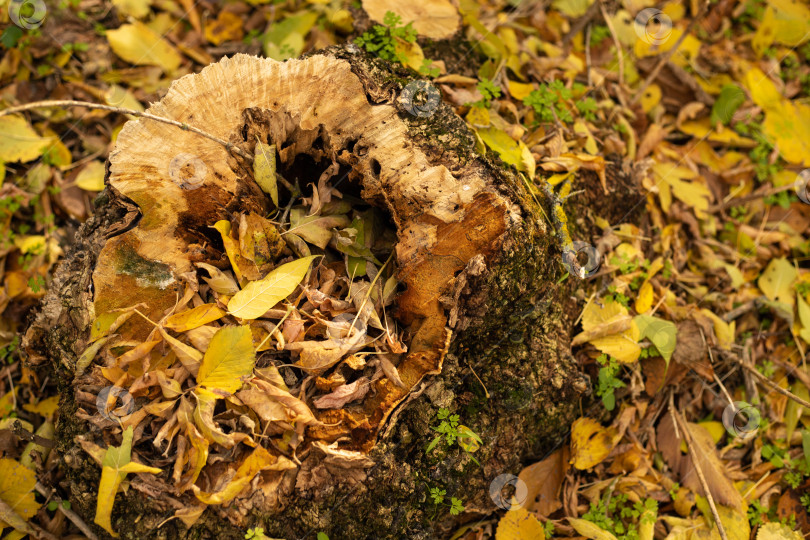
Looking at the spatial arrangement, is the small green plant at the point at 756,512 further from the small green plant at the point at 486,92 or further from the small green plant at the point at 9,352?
the small green plant at the point at 9,352

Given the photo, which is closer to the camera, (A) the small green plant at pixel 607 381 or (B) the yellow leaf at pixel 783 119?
(A) the small green plant at pixel 607 381

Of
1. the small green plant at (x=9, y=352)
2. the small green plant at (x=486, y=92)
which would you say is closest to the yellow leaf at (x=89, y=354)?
the small green plant at (x=9, y=352)

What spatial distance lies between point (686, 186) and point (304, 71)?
2.12 metres

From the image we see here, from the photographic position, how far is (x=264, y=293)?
1881mm

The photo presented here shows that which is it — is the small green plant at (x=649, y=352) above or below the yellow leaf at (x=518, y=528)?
above

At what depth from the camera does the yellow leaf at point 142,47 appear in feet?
10.1

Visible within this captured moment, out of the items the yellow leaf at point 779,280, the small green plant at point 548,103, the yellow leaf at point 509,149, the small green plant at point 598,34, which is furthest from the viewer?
the small green plant at point 598,34

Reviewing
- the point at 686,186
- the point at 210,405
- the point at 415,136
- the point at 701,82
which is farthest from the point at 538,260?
the point at 701,82

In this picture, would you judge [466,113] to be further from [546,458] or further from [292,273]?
[546,458]

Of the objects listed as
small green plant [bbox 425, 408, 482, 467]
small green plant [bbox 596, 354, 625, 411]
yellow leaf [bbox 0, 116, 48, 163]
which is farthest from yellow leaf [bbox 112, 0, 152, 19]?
small green plant [bbox 596, 354, 625, 411]

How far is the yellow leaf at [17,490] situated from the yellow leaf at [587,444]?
217cm

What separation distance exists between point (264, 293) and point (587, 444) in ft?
4.88

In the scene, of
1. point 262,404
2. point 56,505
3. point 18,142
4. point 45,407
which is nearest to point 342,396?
point 262,404

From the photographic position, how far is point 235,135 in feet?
6.38
